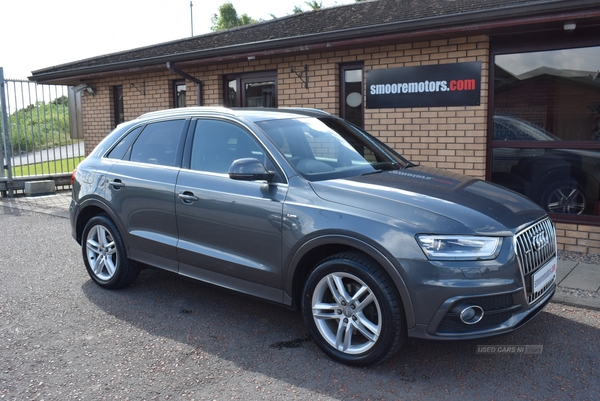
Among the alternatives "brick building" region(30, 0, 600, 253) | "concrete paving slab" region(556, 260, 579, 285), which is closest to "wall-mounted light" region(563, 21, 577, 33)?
"brick building" region(30, 0, 600, 253)

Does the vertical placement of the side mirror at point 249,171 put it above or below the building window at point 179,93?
below

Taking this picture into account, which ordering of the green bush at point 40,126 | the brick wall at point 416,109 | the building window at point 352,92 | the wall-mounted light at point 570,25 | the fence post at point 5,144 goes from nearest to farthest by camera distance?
the wall-mounted light at point 570,25, the brick wall at point 416,109, the building window at point 352,92, the fence post at point 5,144, the green bush at point 40,126

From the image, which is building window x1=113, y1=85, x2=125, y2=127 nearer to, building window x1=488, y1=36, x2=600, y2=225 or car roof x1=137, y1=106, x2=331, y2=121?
car roof x1=137, y1=106, x2=331, y2=121

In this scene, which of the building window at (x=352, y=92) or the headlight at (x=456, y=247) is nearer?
the headlight at (x=456, y=247)

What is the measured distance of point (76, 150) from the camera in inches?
548

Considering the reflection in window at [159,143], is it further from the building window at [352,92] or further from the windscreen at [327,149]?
the building window at [352,92]

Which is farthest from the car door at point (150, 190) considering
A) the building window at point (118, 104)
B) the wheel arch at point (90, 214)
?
the building window at point (118, 104)

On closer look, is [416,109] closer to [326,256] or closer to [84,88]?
[326,256]

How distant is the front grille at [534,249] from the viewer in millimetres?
3607

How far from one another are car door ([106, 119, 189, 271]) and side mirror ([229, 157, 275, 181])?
93 centimetres

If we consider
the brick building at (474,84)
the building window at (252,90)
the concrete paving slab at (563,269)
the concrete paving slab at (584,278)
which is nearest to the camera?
the concrete paving slab at (584,278)

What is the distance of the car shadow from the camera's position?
3496mm

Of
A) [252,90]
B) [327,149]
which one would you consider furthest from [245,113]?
[252,90]

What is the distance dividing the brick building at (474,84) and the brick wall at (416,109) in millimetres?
14
